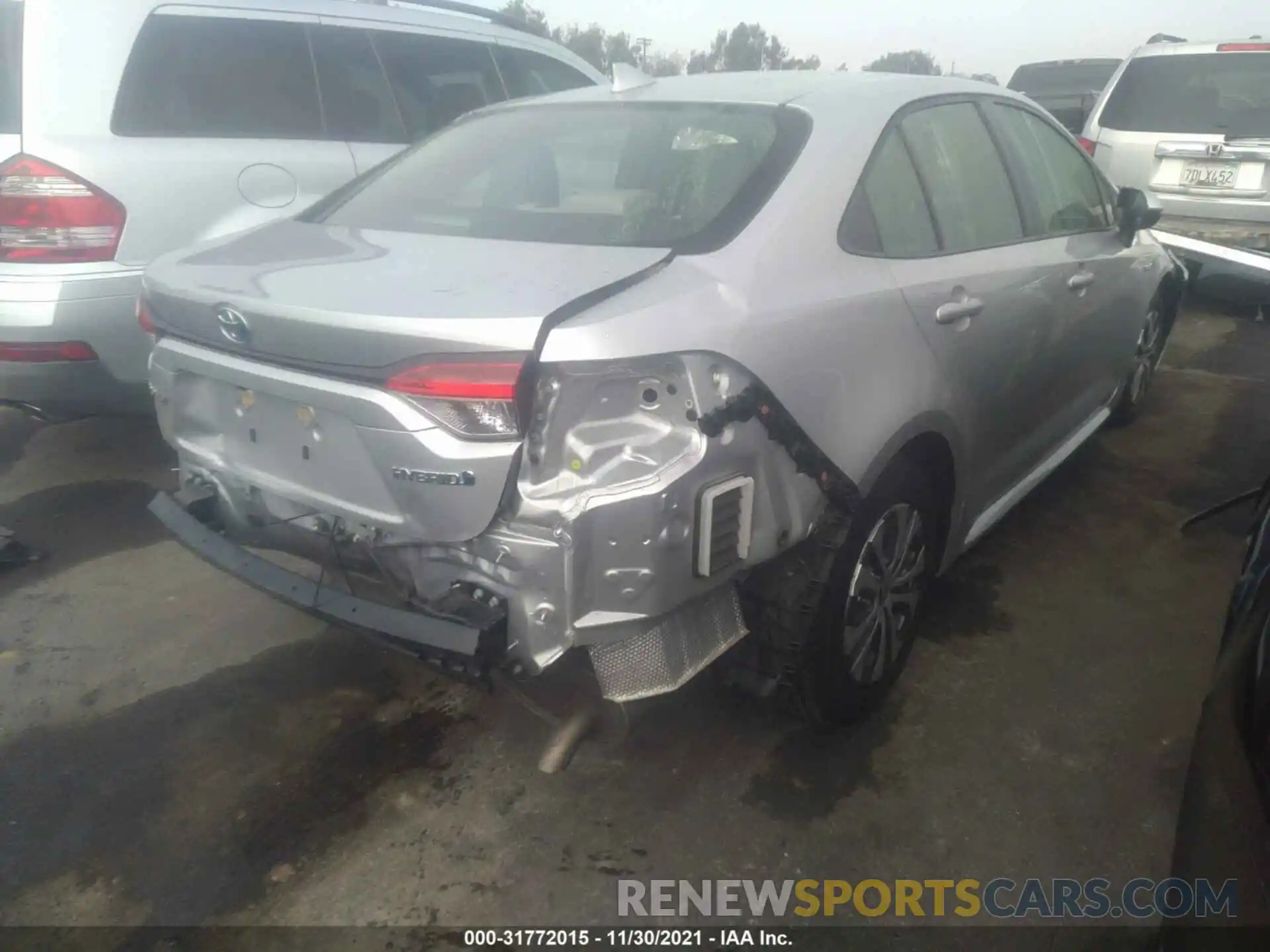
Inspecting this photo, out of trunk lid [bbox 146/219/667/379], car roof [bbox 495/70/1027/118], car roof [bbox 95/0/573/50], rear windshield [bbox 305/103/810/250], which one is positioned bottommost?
trunk lid [bbox 146/219/667/379]

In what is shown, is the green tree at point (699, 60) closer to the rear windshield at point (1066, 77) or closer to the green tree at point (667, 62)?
the green tree at point (667, 62)

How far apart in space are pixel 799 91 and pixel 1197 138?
17.5ft

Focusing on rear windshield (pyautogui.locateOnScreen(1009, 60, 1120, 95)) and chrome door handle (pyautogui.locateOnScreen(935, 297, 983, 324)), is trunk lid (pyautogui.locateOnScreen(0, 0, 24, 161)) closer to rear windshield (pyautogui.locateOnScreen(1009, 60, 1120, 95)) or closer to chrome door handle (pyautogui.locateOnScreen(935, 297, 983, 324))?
chrome door handle (pyautogui.locateOnScreen(935, 297, 983, 324))

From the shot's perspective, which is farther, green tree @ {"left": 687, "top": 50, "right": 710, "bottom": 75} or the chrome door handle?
green tree @ {"left": 687, "top": 50, "right": 710, "bottom": 75}

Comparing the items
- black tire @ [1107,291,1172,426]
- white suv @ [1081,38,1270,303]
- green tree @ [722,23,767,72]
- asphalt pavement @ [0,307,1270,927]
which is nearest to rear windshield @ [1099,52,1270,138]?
white suv @ [1081,38,1270,303]

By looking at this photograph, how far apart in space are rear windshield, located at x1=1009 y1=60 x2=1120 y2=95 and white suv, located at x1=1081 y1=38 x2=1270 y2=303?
4.06m

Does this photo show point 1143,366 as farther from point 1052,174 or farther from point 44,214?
point 44,214

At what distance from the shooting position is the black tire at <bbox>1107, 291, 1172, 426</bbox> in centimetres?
482

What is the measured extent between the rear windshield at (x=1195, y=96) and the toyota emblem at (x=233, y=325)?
268 inches

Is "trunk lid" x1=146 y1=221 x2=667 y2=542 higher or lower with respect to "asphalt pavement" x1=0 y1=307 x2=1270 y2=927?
higher

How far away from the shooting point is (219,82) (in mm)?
4109

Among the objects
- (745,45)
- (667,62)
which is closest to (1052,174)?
(667,62)

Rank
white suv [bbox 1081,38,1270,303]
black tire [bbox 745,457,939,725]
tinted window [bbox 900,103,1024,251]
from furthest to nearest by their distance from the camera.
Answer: white suv [bbox 1081,38,1270,303] → tinted window [bbox 900,103,1024,251] → black tire [bbox 745,457,939,725]

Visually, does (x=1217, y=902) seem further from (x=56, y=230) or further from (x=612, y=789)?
(x=56, y=230)
